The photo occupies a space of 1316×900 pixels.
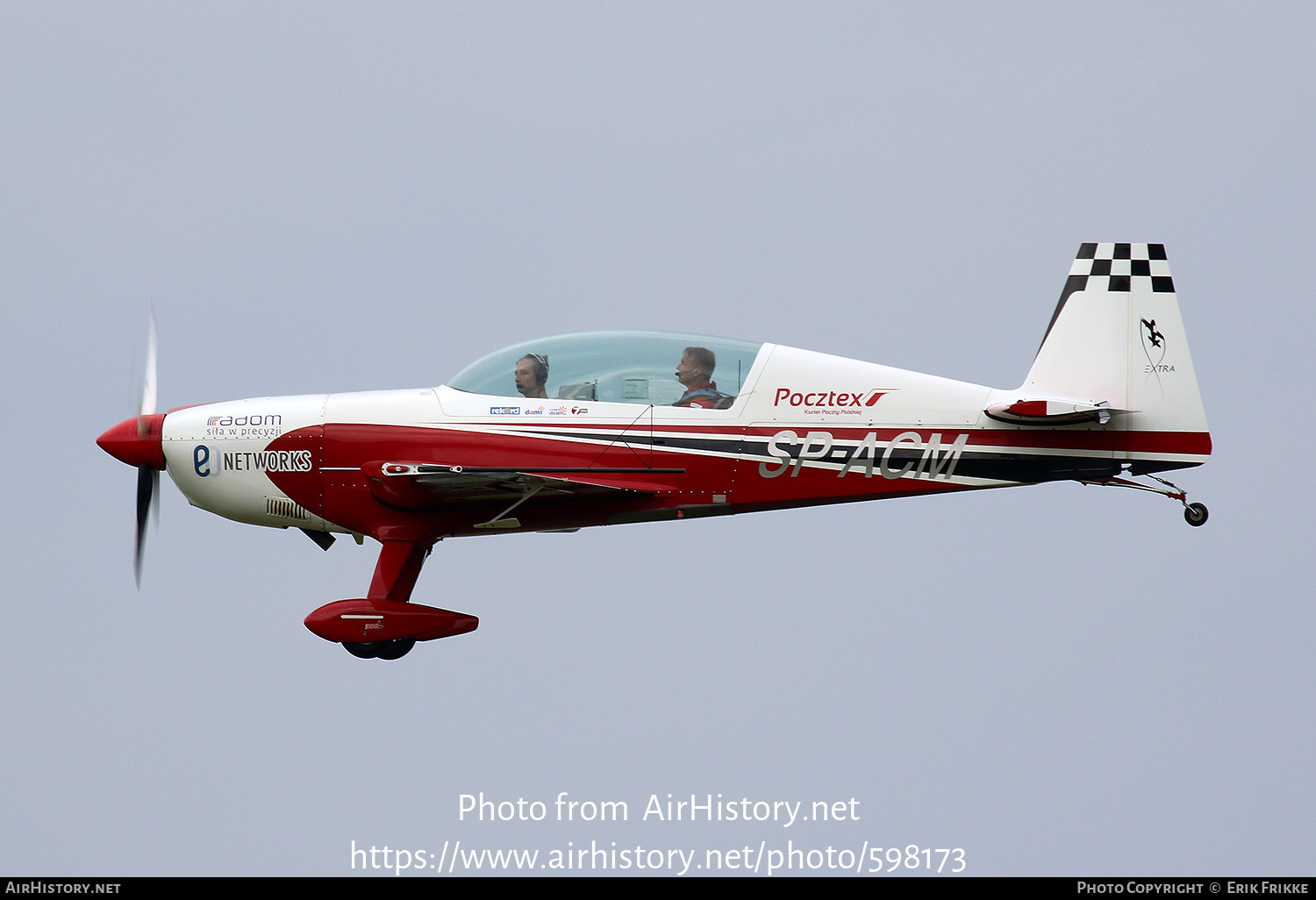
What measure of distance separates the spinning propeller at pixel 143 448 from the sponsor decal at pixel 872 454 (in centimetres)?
581

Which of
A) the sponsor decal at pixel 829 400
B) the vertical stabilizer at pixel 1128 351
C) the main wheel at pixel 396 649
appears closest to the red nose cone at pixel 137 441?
the main wheel at pixel 396 649

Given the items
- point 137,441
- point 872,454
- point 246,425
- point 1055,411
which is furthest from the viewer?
point 137,441

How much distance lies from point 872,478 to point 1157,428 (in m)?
2.44

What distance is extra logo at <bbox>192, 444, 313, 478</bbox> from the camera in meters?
13.6

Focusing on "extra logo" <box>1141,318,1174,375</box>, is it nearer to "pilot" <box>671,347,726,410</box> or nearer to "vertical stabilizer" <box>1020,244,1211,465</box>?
"vertical stabilizer" <box>1020,244,1211,465</box>

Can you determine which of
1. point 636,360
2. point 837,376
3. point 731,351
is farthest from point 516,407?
point 837,376

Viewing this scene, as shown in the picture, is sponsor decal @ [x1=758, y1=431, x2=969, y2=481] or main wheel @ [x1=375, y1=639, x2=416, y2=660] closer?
sponsor decal @ [x1=758, y1=431, x2=969, y2=481]

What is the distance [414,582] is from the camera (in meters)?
13.7

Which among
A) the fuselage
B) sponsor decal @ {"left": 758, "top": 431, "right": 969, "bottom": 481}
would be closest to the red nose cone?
the fuselage

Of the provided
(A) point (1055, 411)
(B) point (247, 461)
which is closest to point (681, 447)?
(A) point (1055, 411)

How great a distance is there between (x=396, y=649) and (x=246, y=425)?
2504 mm

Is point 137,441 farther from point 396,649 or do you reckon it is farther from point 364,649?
point 396,649

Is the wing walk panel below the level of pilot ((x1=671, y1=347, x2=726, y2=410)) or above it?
below

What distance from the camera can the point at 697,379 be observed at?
13227 mm
